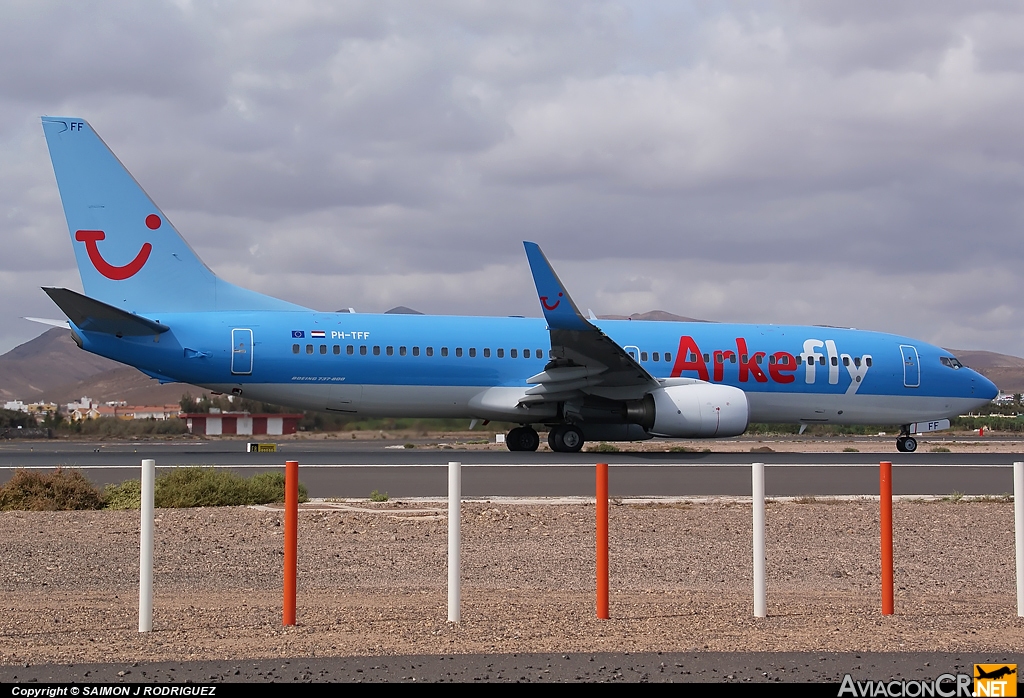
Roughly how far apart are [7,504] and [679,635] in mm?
10837

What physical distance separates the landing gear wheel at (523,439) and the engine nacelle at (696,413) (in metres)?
3.62

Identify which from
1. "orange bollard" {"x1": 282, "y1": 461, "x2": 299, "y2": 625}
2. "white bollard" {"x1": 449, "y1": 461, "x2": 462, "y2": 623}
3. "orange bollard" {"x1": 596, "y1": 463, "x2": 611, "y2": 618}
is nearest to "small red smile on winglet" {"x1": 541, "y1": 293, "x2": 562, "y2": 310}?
"orange bollard" {"x1": 596, "y1": 463, "x2": 611, "y2": 618}

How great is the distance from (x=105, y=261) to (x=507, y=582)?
58.7 ft

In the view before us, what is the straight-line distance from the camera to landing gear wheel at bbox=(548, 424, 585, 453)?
25281mm

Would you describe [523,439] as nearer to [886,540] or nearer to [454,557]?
[886,540]

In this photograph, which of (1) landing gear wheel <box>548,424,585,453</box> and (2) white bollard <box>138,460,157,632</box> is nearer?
(2) white bollard <box>138,460,157,632</box>

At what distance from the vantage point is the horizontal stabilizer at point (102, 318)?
2175 cm

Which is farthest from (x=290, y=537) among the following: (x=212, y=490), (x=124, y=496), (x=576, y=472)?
(x=576, y=472)

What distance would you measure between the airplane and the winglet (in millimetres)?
29

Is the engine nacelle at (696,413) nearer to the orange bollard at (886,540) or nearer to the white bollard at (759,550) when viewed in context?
the orange bollard at (886,540)

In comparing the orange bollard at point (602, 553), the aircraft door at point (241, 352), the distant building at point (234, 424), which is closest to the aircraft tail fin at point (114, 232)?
the aircraft door at point (241, 352)

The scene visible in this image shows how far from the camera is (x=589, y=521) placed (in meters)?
12.7

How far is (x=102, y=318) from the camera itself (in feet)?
74.0

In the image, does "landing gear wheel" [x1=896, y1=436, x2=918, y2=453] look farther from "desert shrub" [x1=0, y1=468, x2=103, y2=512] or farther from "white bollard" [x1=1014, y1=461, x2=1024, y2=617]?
"white bollard" [x1=1014, y1=461, x2=1024, y2=617]
